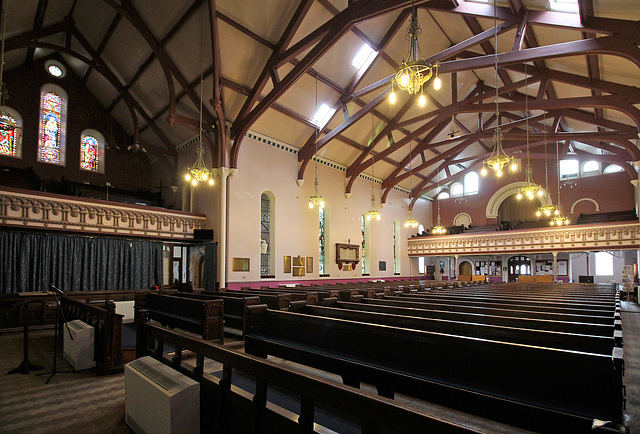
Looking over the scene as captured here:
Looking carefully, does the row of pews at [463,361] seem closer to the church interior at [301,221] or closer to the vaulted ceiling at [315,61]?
the church interior at [301,221]

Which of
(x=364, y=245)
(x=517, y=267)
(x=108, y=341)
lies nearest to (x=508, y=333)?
(x=108, y=341)

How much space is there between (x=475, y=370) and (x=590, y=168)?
20758mm

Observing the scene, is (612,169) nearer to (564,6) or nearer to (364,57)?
(564,6)

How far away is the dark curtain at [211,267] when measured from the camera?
35.4 feet

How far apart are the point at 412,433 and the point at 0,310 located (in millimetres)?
9844

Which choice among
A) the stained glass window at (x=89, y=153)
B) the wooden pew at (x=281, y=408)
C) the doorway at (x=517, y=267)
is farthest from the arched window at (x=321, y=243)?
the doorway at (x=517, y=267)

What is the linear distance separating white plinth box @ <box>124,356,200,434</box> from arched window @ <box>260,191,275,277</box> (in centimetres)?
1007

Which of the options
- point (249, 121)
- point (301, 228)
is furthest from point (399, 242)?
point (249, 121)

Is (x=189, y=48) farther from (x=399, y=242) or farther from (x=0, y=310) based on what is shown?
(x=399, y=242)

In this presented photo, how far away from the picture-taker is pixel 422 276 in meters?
21.4

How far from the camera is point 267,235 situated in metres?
12.9

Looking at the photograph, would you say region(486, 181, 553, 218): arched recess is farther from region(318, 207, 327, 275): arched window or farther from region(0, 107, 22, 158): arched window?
region(0, 107, 22, 158): arched window

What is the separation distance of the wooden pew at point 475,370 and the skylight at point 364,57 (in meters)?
11.2

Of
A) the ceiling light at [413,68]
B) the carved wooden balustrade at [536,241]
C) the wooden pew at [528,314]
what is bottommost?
the wooden pew at [528,314]
